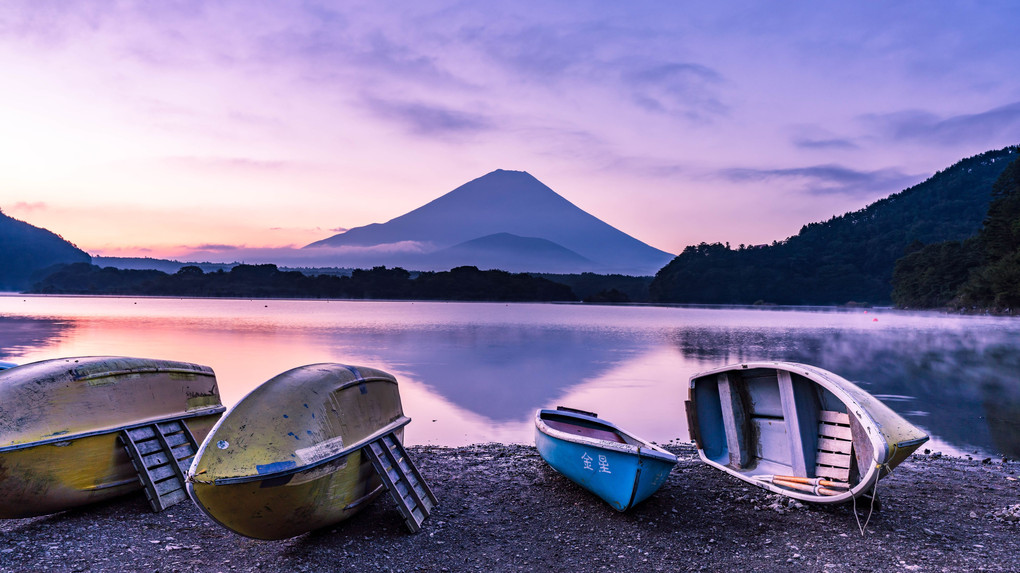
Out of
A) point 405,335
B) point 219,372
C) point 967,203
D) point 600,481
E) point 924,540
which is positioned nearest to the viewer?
point 924,540

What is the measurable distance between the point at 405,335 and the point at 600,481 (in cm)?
3647

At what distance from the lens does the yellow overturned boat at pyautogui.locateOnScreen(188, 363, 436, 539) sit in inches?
210

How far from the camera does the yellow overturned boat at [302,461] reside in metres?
5.34

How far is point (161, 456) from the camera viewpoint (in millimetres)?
7492

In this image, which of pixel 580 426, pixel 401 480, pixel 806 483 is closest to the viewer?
pixel 401 480

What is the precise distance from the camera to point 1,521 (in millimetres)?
6719

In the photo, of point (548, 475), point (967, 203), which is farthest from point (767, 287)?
point (548, 475)

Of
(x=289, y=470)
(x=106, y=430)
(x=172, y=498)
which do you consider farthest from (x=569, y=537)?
(x=106, y=430)

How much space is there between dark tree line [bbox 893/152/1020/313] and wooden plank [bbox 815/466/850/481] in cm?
6064

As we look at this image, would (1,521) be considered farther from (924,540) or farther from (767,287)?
(767,287)

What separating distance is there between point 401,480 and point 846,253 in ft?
467

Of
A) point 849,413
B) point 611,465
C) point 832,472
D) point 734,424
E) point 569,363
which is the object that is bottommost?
point 569,363

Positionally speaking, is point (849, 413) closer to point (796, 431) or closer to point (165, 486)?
point (796, 431)

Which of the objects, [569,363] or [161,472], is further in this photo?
[569,363]
